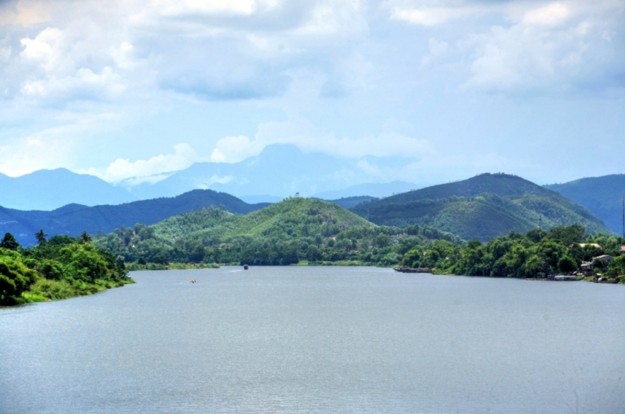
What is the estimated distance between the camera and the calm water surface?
48.2 metres

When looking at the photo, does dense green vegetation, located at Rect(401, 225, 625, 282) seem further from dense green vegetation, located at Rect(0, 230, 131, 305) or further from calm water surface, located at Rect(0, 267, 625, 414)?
dense green vegetation, located at Rect(0, 230, 131, 305)

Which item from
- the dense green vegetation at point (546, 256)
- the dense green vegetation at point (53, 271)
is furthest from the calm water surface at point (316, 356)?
the dense green vegetation at point (546, 256)

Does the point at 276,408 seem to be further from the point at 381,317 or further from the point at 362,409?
the point at 381,317

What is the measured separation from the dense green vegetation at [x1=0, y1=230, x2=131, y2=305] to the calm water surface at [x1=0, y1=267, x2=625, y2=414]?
3.77 metres

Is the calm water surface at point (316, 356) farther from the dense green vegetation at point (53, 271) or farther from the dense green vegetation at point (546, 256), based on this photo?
the dense green vegetation at point (546, 256)


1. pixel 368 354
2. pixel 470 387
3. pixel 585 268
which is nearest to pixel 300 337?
pixel 368 354

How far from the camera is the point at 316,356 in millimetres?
65438

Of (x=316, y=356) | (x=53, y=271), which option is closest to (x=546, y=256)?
(x=53, y=271)

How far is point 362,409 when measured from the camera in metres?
46.1

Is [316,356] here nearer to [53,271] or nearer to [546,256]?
[53,271]

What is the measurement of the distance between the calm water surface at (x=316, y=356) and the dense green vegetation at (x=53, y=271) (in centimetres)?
377

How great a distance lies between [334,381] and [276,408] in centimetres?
863

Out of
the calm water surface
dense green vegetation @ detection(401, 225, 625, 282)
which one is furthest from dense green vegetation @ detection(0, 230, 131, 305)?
dense green vegetation @ detection(401, 225, 625, 282)

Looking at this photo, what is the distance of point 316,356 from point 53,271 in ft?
220
